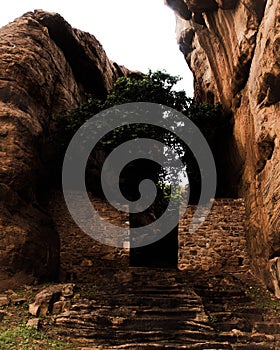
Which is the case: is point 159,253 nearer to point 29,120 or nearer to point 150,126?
point 150,126

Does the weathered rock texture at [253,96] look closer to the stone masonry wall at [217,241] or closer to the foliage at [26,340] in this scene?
the stone masonry wall at [217,241]

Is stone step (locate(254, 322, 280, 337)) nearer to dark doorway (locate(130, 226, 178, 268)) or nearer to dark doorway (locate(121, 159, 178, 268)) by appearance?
dark doorway (locate(121, 159, 178, 268))

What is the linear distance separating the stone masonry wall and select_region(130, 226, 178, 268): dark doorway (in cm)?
384

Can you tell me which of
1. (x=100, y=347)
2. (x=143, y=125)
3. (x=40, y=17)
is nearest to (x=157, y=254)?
(x=143, y=125)

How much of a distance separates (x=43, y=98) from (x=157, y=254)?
8.72 m

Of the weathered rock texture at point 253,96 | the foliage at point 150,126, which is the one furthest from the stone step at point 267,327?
the foliage at point 150,126

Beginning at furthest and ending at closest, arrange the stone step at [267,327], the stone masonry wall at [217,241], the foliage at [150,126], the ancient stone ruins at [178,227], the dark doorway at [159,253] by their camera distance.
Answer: the dark doorway at [159,253], the foliage at [150,126], the stone masonry wall at [217,241], the ancient stone ruins at [178,227], the stone step at [267,327]

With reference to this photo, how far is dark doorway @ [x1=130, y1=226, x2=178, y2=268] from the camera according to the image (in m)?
15.0

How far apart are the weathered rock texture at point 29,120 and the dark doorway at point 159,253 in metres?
4.61

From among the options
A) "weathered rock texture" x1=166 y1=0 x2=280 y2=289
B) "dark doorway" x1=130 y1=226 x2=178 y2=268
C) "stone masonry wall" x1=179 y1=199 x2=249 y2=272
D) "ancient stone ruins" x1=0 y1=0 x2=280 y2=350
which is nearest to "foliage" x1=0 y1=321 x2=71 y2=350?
"ancient stone ruins" x1=0 y1=0 x2=280 y2=350

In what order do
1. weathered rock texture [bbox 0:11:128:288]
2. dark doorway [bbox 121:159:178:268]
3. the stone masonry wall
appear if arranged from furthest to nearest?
dark doorway [bbox 121:159:178:268] < the stone masonry wall < weathered rock texture [bbox 0:11:128:288]

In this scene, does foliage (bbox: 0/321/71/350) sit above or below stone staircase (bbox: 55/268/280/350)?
below

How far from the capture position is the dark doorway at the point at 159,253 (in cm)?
1495

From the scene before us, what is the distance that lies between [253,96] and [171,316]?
6.26 metres
